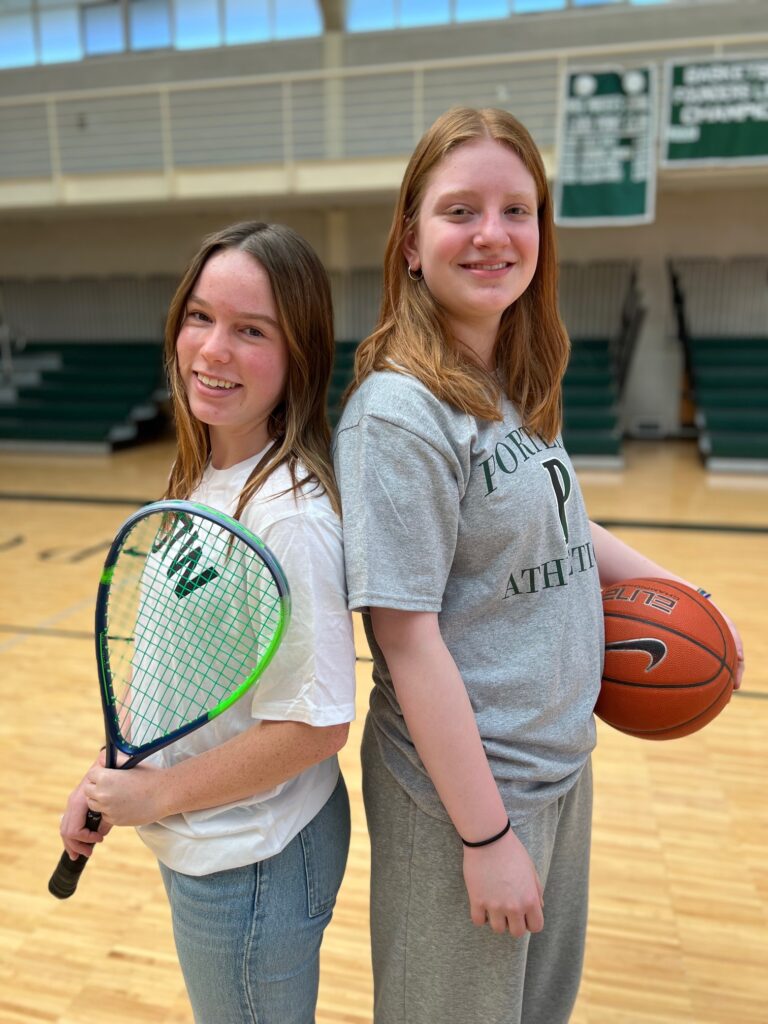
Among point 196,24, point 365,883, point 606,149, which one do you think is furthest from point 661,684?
point 196,24

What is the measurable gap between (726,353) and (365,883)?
30.5 ft

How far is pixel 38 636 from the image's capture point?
12.4 feet

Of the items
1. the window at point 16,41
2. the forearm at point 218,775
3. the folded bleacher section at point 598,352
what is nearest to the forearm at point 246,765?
the forearm at point 218,775

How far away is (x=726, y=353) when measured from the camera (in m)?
9.77

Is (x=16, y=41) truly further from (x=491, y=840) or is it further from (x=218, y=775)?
(x=491, y=840)

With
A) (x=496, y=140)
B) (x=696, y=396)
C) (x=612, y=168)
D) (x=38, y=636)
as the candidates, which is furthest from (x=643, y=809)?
(x=696, y=396)

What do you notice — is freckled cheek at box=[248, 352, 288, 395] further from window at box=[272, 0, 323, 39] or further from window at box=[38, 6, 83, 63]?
window at box=[38, 6, 83, 63]

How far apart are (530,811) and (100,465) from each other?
8.74 m

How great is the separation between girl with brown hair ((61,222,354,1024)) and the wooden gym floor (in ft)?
2.83

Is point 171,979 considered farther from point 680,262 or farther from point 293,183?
point 680,262

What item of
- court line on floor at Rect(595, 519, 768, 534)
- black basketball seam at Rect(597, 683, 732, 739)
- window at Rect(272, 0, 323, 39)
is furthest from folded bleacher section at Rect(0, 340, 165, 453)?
black basketball seam at Rect(597, 683, 732, 739)

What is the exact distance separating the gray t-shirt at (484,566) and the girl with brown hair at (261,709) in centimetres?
7

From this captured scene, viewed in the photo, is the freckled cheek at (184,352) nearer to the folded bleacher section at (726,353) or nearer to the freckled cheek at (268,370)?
the freckled cheek at (268,370)

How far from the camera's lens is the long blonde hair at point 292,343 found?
2.99 feet
